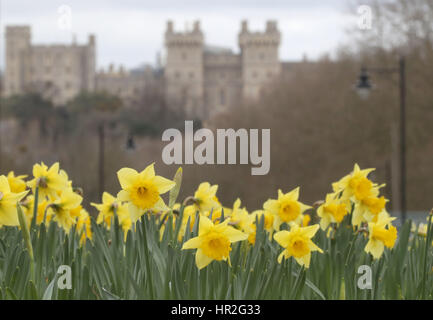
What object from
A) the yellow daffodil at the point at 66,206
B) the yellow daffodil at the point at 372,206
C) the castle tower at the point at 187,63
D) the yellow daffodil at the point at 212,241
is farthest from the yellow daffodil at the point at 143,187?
the castle tower at the point at 187,63

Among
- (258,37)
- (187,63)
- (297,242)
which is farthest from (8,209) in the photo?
(187,63)

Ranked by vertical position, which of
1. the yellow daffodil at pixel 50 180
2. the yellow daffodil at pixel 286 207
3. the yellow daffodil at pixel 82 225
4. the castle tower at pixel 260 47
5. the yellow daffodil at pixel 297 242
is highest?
the castle tower at pixel 260 47

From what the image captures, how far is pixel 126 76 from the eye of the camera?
78500 millimetres

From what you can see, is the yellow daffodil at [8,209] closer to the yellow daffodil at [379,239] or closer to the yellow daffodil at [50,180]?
the yellow daffodil at [50,180]

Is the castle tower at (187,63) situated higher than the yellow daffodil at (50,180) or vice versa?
the castle tower at (187,63)

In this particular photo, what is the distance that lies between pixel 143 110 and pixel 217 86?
3507 cm

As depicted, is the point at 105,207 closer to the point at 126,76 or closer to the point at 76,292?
the point at 76,292

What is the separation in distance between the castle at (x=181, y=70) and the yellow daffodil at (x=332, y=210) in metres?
2.45

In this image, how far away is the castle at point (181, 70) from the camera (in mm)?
11951

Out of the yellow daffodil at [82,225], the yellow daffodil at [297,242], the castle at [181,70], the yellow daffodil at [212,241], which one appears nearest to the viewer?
the yellow daffodil at [212,241]

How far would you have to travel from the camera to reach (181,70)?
2275cm

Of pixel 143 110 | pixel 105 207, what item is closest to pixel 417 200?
pixel 105 207

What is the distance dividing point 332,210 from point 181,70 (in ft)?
65.4

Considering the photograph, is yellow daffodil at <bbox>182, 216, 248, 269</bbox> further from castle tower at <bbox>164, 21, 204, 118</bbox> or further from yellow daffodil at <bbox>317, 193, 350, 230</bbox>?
castle tower at <bbox>164, 21, 204, 118</bbox>
